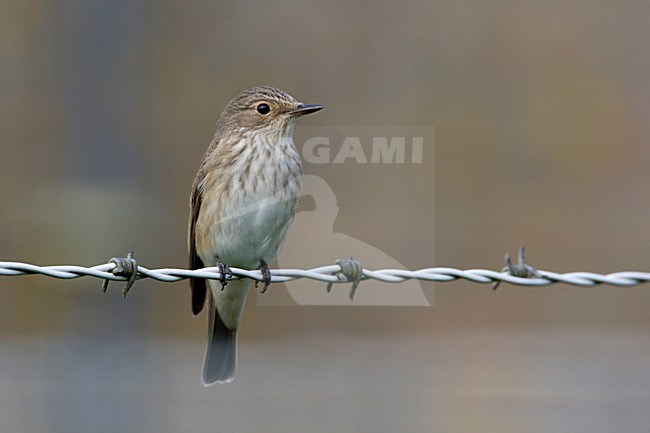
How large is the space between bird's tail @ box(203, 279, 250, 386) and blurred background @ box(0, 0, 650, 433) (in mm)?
3177

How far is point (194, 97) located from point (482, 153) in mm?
2668

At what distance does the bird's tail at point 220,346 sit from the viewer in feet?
18.2

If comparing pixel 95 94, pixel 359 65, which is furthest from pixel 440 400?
pixel 95 94

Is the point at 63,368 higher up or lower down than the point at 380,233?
lower down

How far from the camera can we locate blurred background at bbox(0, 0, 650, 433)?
8945 mm

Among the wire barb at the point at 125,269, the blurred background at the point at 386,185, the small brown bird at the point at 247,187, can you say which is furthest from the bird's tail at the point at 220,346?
the blurred background at the point at 386,185

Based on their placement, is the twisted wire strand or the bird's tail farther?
the bird's tail

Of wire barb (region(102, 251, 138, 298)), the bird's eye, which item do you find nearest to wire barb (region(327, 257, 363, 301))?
wire barb (region(102, 251, 138, 298))

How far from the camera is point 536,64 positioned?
30.8 feet

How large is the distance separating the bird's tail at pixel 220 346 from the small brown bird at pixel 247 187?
0.11m

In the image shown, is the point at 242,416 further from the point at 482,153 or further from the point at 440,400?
the point at 482,153

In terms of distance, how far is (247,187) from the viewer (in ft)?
16.3

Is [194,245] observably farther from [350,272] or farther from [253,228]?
[350,272]

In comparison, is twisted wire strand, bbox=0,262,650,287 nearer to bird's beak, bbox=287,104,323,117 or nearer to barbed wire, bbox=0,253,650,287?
barbed wire, bbox=0,253,650,287
